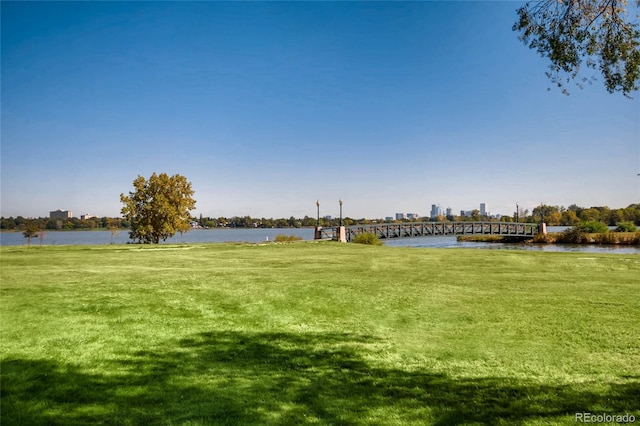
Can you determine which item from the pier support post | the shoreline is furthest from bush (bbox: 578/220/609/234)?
the pier support post

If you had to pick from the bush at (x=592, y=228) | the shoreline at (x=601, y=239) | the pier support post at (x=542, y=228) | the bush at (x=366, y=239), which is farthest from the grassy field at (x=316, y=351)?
the pier support post at (x=542, y=228)

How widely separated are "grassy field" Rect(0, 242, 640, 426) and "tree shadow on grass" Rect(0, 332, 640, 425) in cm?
3

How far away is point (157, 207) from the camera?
4850 cm

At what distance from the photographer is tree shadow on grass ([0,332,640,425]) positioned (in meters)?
4.44

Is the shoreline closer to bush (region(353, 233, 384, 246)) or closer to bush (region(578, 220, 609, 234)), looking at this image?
bush (region(578, 220, 609, 234))

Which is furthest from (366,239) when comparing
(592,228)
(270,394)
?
(592,228)

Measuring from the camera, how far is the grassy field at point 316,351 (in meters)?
4.64

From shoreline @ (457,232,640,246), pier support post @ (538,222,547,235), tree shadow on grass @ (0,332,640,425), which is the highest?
pier support post @ (538,222,547,235)

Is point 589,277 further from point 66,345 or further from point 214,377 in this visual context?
point 66,345

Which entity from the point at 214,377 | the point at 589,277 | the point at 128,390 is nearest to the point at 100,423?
the point at 128,390

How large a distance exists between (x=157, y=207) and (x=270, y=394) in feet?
157

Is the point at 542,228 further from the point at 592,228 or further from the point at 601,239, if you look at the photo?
the point at 601,239

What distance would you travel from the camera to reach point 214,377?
221 inches

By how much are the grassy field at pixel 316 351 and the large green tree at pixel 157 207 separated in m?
37.1
